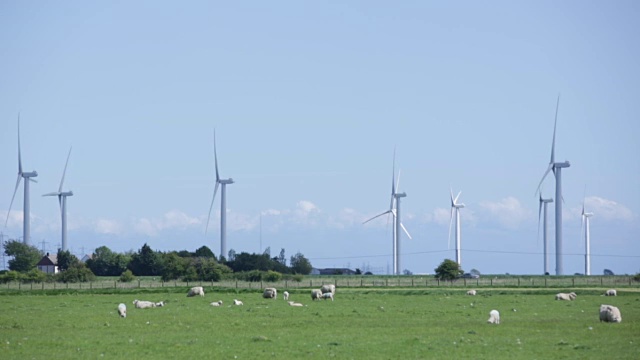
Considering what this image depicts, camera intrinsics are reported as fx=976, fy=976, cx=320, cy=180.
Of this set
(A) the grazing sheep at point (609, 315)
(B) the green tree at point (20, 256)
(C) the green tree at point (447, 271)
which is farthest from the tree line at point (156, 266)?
(A) the grazing sheep at point (609, 315)

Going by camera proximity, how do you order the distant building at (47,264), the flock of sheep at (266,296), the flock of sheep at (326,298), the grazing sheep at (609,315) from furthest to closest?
the distant building at (47,264), the flock of sheep at (266,296), the flock of sheep at (326,298), the grazing sheep at (609,315)

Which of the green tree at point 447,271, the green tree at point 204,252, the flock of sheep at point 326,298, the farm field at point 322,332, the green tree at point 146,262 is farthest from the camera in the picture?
the green tree at point 204,252

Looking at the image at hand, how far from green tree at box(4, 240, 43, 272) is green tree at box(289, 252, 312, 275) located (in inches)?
1629

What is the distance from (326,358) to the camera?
2659cm

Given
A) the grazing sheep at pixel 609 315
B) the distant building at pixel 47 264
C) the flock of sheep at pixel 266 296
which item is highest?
the grazing sheep at pixel 609 315

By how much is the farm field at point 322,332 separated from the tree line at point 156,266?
172 ft

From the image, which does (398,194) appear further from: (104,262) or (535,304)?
(535,304)

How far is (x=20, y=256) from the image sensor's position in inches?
6019

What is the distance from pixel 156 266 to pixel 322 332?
107m

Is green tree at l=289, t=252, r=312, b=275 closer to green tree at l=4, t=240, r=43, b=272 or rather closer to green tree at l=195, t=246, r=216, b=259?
green tree at l=195, t=246, r=216, b=259

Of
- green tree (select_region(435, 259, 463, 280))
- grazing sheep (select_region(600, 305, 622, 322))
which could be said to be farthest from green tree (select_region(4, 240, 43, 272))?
grazing sheep (select_region(600, 305, 622, 322))

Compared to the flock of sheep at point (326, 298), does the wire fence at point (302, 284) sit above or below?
below

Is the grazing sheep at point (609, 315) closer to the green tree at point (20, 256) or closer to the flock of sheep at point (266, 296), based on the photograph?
the flock of sheep at point (266, 296)

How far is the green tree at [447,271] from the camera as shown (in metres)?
103
